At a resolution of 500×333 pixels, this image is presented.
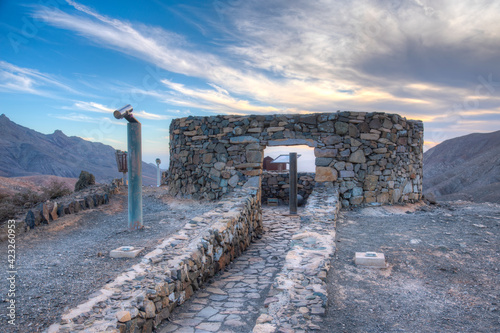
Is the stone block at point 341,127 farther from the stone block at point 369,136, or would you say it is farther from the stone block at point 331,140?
the stone block at point 369,136

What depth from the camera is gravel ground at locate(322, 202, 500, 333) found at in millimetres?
3303

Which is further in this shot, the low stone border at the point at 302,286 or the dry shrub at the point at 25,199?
the dry shrub at the point at 25,199

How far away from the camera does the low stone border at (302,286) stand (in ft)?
10.3

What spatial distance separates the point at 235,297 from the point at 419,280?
2405mm

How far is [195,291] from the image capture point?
443 centimetres

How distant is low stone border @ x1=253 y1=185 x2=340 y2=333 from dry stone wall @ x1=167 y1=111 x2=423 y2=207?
137 inches

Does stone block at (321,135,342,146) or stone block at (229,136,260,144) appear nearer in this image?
stone block at (321,135,342,146)

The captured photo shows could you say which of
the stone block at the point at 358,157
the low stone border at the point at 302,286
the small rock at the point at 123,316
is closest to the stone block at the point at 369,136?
the stone block at the point at 358,157

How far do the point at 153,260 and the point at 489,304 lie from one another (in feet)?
12.9

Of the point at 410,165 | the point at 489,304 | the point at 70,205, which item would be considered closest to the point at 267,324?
the point at 489,304

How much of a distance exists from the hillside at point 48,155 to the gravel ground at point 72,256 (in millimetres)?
24469

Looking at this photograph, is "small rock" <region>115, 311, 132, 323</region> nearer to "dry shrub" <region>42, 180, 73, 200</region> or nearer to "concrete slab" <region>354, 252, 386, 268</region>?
"concrete slab" <region>354, 252, 386, 268</region>

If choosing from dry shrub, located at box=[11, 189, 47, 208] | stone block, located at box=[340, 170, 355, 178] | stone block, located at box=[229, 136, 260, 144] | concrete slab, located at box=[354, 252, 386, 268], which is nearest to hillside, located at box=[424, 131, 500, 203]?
stone block, located at box=[340, 170, 355, 178]

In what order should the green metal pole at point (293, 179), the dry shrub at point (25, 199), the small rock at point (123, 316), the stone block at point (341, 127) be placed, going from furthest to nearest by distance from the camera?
the dry shrub at point (25, 199) → the green metal pole at point (293, 179) → the stone block at point (341, 127) → the small rock at point (123, 316)
